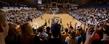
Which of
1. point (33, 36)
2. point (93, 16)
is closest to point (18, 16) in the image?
point (93, 16)

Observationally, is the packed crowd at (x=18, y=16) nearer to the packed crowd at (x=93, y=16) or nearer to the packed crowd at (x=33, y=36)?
the packed crowd at (x=93, y=16)

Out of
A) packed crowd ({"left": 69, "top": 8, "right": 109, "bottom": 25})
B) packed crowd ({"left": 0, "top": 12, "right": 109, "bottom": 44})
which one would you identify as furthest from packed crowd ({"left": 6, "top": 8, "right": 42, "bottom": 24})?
packed crowd ({"left": 0, "top": 12, "right": 109, "bottom": 44})

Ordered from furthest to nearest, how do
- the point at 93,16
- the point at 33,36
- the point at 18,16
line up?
the point at 93,16, the point at 18,16, the point at 33,36

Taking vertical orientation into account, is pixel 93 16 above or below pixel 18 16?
below

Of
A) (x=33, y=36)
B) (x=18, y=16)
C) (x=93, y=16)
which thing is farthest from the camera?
(x=93, y=16)

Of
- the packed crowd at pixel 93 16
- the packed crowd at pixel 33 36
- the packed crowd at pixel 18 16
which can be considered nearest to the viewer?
the packed crowd at pixel 33 36

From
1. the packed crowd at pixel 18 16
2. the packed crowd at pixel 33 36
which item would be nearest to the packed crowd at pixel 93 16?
the packed crowd at pixel 18 16

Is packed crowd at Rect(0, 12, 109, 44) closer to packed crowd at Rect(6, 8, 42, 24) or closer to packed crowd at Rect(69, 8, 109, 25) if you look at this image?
packed crowd at Rect(6, 8, 42, 24)

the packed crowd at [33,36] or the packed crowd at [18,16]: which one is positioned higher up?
the packed crowd at [33,36]

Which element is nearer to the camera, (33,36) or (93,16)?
(33,36)

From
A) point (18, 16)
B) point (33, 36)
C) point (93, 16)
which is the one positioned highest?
point (33, 36)

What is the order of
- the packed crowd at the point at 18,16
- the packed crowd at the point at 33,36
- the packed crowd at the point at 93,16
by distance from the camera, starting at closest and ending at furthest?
the packed crowd at the point at 33,36
the packed crowd at the point at 18,16
the packed crowd at the point at 93,16

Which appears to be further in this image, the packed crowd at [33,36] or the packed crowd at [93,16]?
the packed crowd at [93,16]

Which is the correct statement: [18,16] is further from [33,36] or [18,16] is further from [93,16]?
[33,36]
